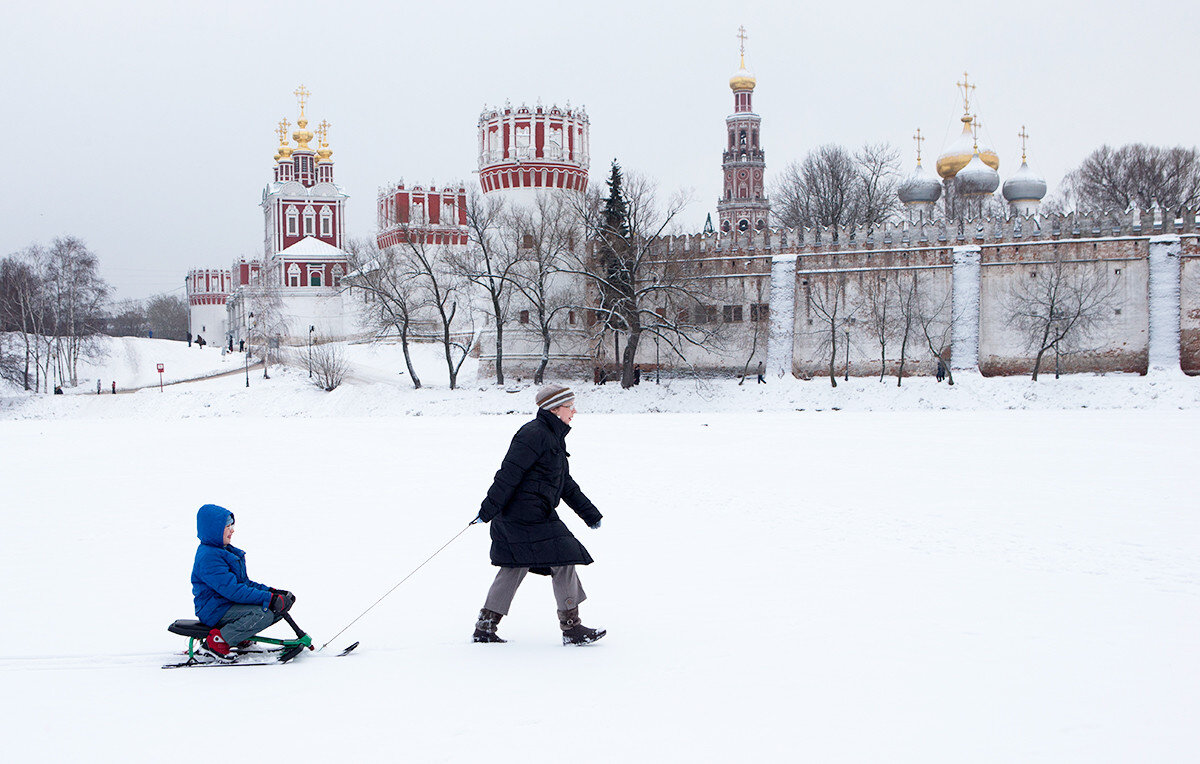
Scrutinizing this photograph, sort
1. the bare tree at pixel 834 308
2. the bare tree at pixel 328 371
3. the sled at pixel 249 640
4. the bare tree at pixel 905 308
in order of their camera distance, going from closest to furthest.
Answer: the sled at pixel 249 640 < the bare tree at pixel 905 308 < the bare tree at pixel 834 308 < the bare tree at pixel 328 371

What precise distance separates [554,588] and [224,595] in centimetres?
169

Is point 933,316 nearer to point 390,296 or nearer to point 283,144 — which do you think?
point 390,296

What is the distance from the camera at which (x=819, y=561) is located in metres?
8.12

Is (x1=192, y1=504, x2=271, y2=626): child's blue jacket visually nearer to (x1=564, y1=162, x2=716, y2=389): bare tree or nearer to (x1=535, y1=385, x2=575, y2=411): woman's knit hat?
(x1=535, y1=385, x2=575, y2=411): woman's knit hat

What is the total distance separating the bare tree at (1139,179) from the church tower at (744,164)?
64.2ft

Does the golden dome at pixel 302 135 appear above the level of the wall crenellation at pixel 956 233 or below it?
above

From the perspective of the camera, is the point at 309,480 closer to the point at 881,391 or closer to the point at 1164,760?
the point at 1164,760

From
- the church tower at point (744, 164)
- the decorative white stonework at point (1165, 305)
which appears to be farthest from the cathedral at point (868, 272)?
the church tower at point (744, 164)

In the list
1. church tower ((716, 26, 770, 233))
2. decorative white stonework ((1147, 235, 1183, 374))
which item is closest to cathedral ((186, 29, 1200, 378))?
decorative white stonework ((1147, 235, 1183, 374))

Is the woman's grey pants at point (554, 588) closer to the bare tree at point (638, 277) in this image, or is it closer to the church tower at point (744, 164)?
the bare tree at point (638, 277)

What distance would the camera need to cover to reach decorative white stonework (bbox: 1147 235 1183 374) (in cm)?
3059

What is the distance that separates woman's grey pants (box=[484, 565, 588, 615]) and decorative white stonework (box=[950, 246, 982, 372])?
29.1 m

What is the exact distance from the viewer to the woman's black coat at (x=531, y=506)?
18.7 feet

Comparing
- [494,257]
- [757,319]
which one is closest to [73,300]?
[494,257]
